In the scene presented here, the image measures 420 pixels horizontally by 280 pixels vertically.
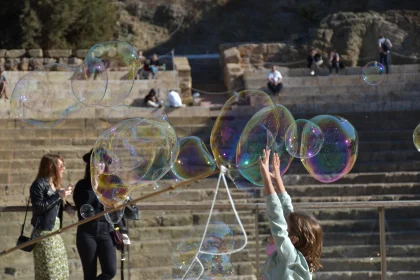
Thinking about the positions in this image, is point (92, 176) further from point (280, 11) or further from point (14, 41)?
point (280, 11)

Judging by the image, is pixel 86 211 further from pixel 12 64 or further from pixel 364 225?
pixel 12 64

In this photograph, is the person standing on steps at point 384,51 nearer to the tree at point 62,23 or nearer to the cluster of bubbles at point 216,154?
the tree at point 62,23

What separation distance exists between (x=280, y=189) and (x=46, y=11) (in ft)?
72.1

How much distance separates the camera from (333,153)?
6.80 metres

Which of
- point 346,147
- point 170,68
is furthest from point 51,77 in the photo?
point 346,147

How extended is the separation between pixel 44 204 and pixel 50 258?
0.38m

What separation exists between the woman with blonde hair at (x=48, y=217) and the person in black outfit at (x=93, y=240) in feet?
0.61

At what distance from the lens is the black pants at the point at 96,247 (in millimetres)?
6875

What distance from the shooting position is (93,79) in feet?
24.9

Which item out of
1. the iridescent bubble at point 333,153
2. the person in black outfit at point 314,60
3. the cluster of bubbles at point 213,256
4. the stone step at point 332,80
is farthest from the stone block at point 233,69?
the cluster of bubbles at point 213,256

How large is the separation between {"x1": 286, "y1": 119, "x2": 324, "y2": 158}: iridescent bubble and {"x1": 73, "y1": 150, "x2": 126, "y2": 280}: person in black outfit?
4.99 feet

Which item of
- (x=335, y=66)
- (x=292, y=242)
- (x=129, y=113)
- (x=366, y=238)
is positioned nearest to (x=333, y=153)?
(x=292, y=242)

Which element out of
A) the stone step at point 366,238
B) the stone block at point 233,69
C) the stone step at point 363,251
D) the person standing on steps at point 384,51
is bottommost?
the stone step at point 363,251

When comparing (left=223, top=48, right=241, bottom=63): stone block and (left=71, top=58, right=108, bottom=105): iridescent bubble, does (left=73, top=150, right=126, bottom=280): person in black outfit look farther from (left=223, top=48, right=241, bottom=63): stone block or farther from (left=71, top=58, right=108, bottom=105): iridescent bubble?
(left=223, top=48, right=241, bottom=63): stone block
